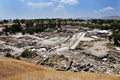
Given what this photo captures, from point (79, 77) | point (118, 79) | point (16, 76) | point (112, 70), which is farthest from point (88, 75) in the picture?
point (112, 70)

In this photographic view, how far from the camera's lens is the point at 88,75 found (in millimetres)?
28594

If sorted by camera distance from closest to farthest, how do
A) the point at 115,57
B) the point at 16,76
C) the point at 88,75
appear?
1. the point at 16,76
2. the point at 88,75
3. the point at 115,57

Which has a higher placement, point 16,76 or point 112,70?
point 16,76

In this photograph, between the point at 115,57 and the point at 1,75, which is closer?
the point at 1,75

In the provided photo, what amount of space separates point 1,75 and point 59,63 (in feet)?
106

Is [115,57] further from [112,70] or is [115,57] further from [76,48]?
[76,48]

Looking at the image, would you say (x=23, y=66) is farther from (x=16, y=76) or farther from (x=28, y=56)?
(x=28, y=56)

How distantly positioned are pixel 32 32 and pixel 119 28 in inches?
1781

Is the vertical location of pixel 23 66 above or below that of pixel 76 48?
above

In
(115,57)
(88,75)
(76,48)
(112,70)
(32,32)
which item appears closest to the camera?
(88,75)

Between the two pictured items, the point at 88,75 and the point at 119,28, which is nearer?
the point at 88,75

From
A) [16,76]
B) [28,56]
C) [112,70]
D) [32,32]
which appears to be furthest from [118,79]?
[32,32]

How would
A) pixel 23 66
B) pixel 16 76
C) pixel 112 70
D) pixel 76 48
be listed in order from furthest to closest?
1. pixel 76 48
2. pixel 112 70
3. pixel 23 66
4. pixel 16 76

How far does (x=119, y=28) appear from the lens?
13162 cm
